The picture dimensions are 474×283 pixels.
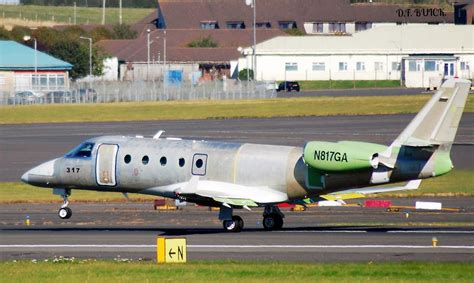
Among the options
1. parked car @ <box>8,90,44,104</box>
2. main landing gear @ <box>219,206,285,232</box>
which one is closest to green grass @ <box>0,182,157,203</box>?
main landing gear @ <box>219,206,285,232</box>

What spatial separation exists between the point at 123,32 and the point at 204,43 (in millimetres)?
23747

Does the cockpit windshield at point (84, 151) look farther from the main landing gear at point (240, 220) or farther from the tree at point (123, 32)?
the tree at point (123, 32)

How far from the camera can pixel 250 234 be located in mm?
36312

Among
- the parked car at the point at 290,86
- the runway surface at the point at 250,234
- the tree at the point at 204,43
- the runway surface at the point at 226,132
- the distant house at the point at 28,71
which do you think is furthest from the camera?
the tree at the point at 204,43

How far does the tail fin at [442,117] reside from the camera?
34250mm

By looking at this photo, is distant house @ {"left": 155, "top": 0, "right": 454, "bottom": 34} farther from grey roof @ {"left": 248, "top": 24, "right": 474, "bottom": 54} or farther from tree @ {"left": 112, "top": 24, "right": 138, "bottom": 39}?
grey roof @ {"left": 248, "top": 24, "right": 474, "bottom": 54}

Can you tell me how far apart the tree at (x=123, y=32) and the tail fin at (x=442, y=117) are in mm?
147845

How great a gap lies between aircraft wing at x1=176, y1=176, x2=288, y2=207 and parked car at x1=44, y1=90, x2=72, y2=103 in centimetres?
7138

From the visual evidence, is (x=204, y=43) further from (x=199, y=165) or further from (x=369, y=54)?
(x=199, y=165)

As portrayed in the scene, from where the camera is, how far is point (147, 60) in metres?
149

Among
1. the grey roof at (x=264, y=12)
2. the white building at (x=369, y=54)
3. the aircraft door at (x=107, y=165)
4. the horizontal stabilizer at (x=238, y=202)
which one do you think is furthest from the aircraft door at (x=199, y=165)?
the grey roof at (x=264, y=12)

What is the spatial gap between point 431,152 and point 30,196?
73.1 feet

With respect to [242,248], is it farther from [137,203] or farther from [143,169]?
[137,203]

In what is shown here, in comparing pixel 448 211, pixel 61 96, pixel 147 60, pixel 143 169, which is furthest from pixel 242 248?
pixel 147 60
